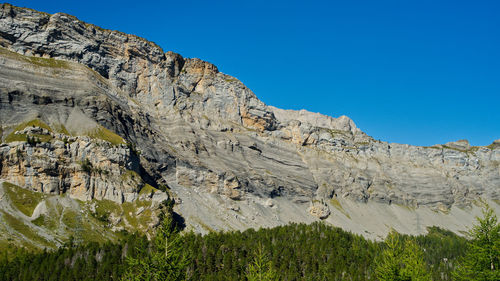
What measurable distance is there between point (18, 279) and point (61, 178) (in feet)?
192

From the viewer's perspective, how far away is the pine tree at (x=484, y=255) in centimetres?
3691

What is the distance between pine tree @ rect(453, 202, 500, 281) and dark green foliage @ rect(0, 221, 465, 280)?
49275 millimetres

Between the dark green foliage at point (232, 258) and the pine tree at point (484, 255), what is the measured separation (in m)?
49.3

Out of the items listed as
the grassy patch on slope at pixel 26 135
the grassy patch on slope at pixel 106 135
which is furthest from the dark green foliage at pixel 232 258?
the grassy patch on slope at pixel 26 135

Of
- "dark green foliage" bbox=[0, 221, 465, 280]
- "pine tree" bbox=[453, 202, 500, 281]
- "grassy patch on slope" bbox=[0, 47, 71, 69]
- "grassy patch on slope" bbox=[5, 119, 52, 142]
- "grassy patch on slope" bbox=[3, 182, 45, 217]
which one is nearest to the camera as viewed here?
"pine tree" bbox=[453, 202, 500, 281]

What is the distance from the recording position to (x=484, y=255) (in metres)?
37.8

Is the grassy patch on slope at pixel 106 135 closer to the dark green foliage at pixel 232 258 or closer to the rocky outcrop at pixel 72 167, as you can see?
the rocky outcrop at pixel 72 167

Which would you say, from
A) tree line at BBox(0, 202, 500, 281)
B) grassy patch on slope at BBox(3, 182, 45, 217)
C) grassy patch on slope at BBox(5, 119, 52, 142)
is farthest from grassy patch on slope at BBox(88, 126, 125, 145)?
tree line at BBox(0, 202, 500, 281)

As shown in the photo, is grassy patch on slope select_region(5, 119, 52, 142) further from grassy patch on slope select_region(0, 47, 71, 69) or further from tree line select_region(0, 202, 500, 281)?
tree line select_region(0, 202, 500, 281)

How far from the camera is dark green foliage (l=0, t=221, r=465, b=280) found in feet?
317

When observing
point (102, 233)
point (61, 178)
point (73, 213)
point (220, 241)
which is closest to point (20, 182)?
point (61, 178)

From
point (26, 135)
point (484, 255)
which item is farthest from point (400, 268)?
point (26, 135)

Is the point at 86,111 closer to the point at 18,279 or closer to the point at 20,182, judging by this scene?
the point at 20,182

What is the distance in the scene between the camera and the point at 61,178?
14438 cm
